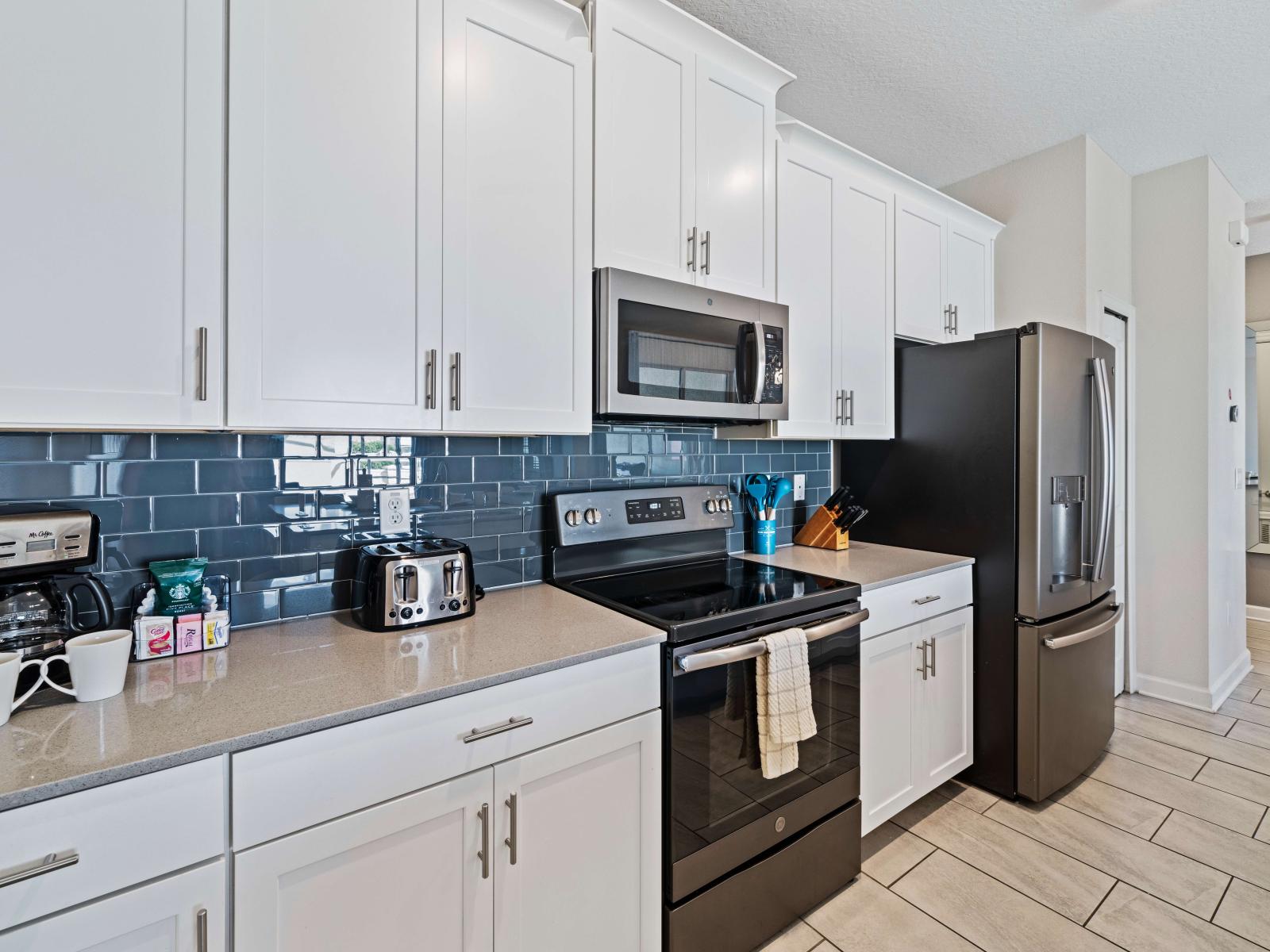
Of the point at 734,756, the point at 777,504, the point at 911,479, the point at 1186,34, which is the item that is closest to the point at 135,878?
the point at 734,756

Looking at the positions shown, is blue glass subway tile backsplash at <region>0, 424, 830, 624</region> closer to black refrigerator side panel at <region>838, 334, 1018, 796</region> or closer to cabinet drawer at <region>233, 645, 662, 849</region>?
cabinet drawer at <region>233, 645, 662, 849</region>

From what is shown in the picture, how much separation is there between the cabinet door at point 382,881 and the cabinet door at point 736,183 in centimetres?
157

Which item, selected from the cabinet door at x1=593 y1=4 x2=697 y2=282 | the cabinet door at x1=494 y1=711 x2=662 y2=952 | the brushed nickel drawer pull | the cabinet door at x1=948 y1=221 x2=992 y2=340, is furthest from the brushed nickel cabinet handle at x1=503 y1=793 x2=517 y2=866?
the cabinet door at x1=948 y1=221 x2=992 y2=340

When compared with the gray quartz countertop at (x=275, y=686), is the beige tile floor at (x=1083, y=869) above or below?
below

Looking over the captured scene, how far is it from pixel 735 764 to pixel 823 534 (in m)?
1.25

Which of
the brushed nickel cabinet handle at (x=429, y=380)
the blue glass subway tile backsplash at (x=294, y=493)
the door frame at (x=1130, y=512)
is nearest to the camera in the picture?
the blue glass subway tile backsplash at (x=294, y=493)

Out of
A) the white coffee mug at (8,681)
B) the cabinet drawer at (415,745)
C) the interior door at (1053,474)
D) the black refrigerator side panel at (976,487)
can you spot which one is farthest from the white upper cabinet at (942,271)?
the white coffee mug at (8,681)

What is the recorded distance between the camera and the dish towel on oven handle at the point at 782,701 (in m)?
1.62

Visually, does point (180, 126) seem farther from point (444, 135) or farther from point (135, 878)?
point (135, 878)

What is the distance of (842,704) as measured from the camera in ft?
6.09

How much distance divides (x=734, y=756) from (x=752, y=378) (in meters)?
1.13

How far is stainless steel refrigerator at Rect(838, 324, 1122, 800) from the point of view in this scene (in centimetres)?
230

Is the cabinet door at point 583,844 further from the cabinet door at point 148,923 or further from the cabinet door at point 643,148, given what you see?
the cabinet door at point 643,148

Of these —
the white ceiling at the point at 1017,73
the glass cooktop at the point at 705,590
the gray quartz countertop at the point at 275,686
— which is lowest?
the gray quartz countertop at the point at 275,686
